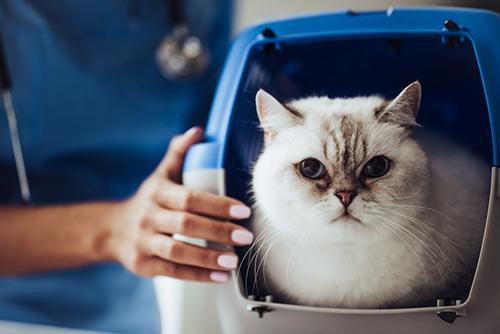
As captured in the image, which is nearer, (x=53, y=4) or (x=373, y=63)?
(x=373, y=63)

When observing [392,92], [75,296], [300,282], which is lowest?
[75,296]

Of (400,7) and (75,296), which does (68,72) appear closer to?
(75,296)

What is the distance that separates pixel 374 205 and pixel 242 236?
0.26 ft

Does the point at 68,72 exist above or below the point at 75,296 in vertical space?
above

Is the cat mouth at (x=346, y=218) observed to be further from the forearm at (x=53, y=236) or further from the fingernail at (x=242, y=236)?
the forearm at (x=53, y=236)

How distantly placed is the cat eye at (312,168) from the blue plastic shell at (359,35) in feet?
0.18

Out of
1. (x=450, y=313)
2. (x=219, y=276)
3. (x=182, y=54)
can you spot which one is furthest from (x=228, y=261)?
(x=182, y=54)

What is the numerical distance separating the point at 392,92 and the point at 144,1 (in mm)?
371

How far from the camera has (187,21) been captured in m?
0.62

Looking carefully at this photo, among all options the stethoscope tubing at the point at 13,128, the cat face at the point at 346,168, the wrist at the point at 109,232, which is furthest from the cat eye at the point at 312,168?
the stethoscope tubing at the point at 13,128

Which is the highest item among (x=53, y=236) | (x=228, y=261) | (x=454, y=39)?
(x=454, y=39)

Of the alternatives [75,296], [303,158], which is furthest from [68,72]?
[303,158]

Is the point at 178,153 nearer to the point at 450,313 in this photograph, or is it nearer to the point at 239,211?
the point at 239,211

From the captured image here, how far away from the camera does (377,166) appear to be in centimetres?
31
